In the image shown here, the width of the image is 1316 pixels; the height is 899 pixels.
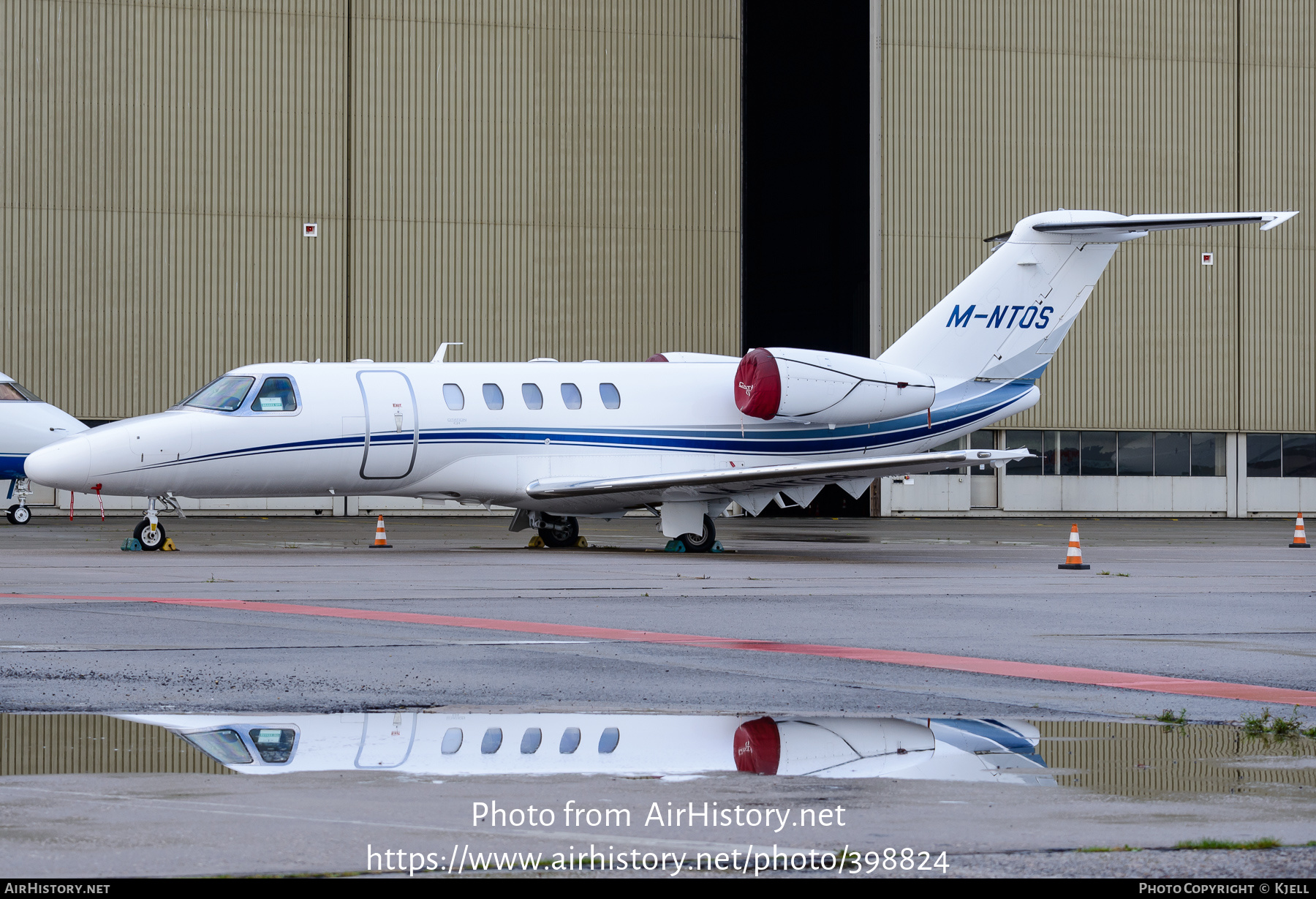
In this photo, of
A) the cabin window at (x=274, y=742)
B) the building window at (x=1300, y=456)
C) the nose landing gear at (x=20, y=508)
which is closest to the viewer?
the cabin window at (x=274, y=742)

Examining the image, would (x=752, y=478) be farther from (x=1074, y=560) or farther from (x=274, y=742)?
(x=274, y=742)

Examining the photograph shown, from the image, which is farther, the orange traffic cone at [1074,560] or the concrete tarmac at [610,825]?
the orange traffic cone at [1074,560]

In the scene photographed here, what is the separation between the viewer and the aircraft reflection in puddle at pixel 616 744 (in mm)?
6070

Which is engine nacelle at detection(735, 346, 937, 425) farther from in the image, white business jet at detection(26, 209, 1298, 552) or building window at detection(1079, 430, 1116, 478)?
building window at detection(1079, 430, 1116, 478)

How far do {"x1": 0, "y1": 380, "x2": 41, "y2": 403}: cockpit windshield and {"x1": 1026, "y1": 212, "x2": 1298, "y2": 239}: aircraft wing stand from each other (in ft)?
62.1

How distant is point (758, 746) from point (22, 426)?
2549 centimetres

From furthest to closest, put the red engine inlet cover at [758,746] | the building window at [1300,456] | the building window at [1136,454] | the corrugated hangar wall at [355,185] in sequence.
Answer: the building window at [1300,456] < the building window at [1136,454] < the corrugated hangar wall at [355,185] < the red engine inlet cover at [758,746]

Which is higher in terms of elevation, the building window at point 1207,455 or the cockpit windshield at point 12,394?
the cockpit windshield at point 12,394

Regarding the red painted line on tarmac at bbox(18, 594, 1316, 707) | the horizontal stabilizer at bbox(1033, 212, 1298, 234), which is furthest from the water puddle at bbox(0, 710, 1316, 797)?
the horizontal stabilizer at bbox(1033, 212, 1298, 234)

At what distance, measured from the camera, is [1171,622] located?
41.8 feet

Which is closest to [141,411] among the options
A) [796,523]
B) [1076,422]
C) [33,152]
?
[33,152]

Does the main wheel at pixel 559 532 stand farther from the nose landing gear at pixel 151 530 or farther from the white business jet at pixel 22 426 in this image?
the white business jet at pixel 22 426

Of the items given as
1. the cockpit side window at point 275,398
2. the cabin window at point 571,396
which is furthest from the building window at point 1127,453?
the cockpit side window at point 275,398

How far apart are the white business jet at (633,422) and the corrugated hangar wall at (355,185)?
573 inches
